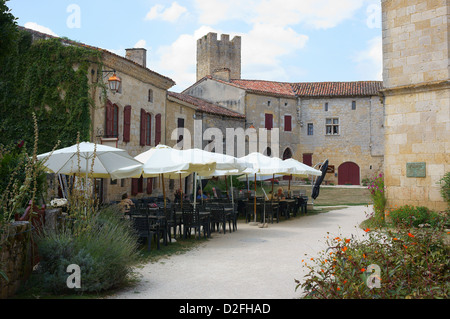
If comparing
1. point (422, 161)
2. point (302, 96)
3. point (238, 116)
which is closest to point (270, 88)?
point (302, 96)

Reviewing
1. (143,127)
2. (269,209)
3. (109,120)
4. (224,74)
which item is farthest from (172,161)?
(224,74)

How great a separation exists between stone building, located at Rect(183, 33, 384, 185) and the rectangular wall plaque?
20.5 metres

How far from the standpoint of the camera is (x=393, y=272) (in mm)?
4145

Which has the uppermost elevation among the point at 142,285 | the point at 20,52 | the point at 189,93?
the point at 189,93

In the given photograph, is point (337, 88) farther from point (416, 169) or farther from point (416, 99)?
point (416, 169)

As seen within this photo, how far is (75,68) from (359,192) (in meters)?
18.7

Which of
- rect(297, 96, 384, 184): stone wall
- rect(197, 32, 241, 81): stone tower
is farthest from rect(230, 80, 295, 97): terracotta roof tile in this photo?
rect(197, 32, 241, 81): stone tower

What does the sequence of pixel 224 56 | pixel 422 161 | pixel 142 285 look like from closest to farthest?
pixel 142 285 < pixel 422 161 < pixel 224 56

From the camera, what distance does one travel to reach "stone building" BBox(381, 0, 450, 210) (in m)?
10.0

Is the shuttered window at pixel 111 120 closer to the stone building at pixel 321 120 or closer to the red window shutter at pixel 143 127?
the red window shutter at pixel 143 127

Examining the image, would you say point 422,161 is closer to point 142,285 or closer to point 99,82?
point 142,285

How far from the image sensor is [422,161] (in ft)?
33.7

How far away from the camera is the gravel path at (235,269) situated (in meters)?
5.09

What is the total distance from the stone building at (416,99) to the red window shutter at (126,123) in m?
9.70
